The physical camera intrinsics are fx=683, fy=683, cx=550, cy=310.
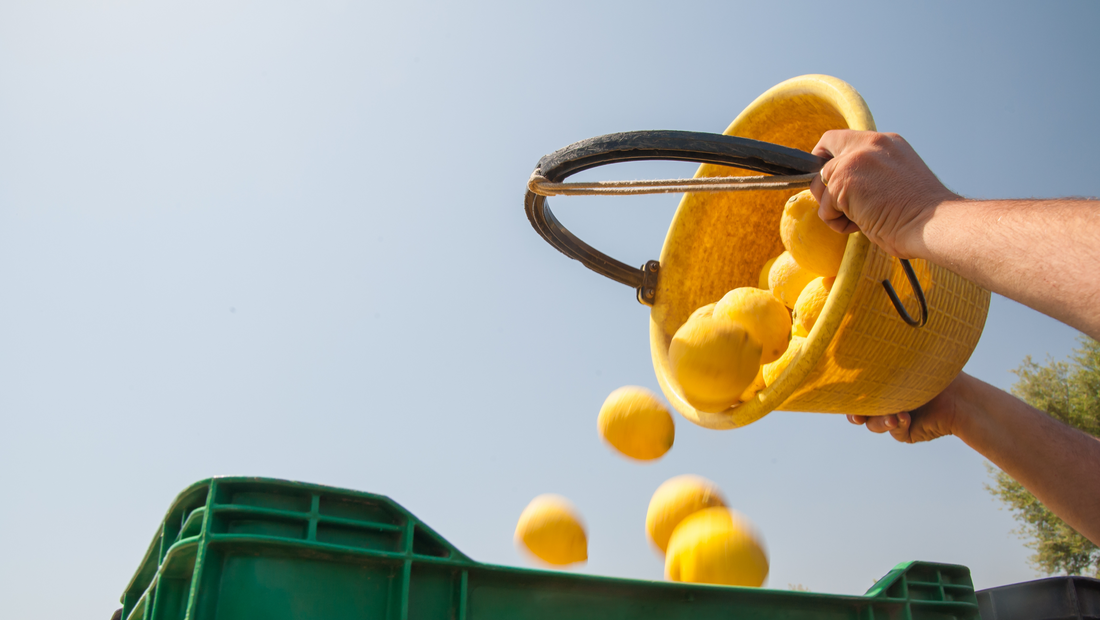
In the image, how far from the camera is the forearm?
8.25 feet

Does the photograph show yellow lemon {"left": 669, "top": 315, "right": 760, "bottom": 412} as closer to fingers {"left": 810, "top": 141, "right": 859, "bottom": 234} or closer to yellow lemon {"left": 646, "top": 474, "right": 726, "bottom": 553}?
yellow lemon {"left": 646, "top": 474, "right": 726, "bottom": 553}

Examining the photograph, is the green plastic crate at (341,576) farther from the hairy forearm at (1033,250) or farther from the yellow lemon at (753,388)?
the hairy forearm at (1033,250)

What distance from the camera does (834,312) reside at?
223cm

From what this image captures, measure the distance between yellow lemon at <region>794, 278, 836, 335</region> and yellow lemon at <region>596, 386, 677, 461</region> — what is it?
2.23ft

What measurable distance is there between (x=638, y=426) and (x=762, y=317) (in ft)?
2.21

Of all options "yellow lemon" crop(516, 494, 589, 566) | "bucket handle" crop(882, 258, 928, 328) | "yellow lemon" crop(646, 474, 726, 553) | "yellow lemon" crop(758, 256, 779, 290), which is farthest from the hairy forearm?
"yellow lemon" crop(516, 494, 589, 566)

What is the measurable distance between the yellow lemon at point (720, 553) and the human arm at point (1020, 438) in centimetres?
113

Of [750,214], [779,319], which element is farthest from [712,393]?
[750,214]

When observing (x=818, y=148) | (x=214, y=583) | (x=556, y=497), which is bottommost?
(x=214, y=583)

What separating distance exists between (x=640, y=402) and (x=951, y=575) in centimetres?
141

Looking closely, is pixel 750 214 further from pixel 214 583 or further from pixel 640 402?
pixel 214 583

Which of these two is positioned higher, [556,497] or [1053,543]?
[1053,543]

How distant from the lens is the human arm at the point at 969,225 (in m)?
1.21

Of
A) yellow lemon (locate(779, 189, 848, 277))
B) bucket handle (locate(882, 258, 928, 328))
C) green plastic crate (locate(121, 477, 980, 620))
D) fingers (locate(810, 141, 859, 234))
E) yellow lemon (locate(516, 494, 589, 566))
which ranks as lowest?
green plastic crate (locate(121, 477, 980, 620))
